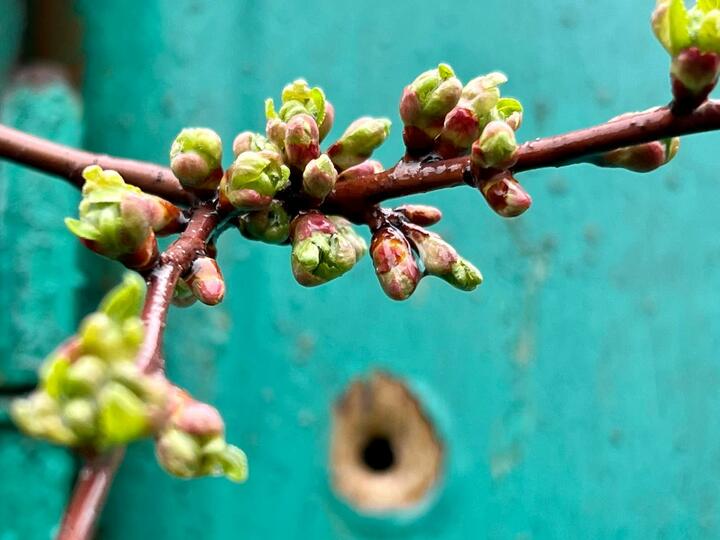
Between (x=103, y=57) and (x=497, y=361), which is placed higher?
(x=103, y=57)

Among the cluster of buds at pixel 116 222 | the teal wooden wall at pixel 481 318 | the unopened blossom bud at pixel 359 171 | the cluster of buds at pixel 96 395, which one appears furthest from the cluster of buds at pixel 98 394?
the teal wooden wall at pixel 481 318

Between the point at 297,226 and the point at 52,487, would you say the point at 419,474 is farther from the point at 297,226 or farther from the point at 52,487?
the point at 297,226

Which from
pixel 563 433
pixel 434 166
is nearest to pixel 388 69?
pixel 563 433

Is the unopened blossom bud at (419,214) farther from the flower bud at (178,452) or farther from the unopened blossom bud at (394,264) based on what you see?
the flower bud at (178,452)

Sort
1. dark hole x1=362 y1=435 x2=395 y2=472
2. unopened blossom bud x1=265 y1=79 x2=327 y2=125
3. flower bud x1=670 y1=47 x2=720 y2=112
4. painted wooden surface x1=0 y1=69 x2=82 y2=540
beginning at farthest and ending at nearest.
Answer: dark hole x1=362 y1=435 x2=395 y2=472 < painted wooden surface x1=0 y1=69 x2=82 y2=540 < unopened blossom bud x1=265 y1=79 x2=327 y2=125 < flower bud x1=670 y1=47 x2=720 y2=112

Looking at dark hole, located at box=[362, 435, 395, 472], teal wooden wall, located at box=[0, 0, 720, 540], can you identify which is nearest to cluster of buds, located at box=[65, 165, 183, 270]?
teal wooden wall, located at box=[0, 0, 720, 540]

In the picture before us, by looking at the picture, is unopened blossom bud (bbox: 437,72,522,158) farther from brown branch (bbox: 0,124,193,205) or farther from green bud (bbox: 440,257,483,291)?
brown branch (bbox: 0,124,193,205)

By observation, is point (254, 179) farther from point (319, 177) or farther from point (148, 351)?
point (148, 351)
